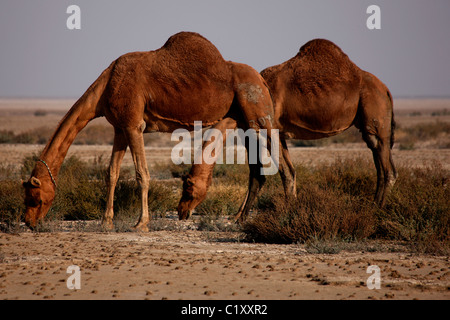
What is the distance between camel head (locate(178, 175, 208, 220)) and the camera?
10.9 meters

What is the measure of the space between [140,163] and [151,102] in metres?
1.03

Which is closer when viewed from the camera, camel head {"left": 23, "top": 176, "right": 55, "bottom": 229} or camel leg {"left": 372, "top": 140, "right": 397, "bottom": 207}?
camel head {"left": 23, "top": 176, "right": 55, "bottom": 229}

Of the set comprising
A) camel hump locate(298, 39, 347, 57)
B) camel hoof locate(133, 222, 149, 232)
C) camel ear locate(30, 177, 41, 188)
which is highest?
camel hump locate(298, 39, 347, 57)

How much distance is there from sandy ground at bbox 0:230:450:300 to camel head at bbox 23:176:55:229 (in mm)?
319

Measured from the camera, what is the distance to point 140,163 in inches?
419

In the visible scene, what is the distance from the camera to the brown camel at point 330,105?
1155 cm

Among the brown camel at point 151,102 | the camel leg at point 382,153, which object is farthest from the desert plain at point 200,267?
the camel leg at point 382,153

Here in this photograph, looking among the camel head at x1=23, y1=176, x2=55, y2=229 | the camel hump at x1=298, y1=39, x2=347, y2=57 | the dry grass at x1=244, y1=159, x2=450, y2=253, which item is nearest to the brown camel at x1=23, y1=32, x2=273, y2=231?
the camel head at x1=23, y1=176, x2=55, y2=229

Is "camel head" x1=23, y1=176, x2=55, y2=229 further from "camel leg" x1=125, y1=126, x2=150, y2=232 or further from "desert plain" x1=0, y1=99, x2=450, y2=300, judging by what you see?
"camel leg" x1=125, y1=126, x2=150, y2=232

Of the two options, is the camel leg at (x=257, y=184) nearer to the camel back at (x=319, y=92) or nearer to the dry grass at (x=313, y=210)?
the dry grass at (x=313, y=210)

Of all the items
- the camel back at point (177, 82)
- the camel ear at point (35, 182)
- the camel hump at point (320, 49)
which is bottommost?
the camel ear at point (35, 182)

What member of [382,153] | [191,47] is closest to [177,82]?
[191,47]
